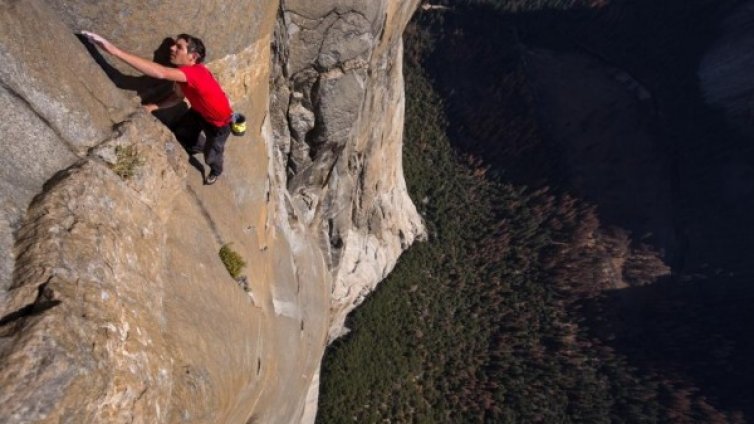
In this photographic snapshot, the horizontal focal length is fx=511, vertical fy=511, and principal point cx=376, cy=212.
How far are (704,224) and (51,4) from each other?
54.9 metres

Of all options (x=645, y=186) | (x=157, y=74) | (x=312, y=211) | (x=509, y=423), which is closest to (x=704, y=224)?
(x=645, y=186)

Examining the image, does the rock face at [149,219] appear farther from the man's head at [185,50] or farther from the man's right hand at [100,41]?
the man's head at [185,50]

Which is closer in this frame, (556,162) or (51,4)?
(51,4)

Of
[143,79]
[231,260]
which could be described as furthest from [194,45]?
[231,260]

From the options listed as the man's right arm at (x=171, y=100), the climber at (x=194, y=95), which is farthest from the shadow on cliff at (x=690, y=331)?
the man's right arm at (x=171, y=100)

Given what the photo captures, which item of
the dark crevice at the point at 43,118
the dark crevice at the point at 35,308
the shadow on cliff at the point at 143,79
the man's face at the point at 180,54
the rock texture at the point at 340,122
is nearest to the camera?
the dark crevice at the point at 35,308

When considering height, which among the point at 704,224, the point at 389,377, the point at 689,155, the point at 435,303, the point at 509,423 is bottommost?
the point at 509,423

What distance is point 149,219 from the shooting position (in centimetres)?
682

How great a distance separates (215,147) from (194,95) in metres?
1.14

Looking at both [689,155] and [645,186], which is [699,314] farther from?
[689,155]

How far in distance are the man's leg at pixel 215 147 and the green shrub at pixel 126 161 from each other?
1.79 m

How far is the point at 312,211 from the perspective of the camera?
690 inches

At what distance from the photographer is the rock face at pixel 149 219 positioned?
193 inches

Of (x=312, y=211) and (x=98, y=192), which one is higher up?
(x=98, y=192)
